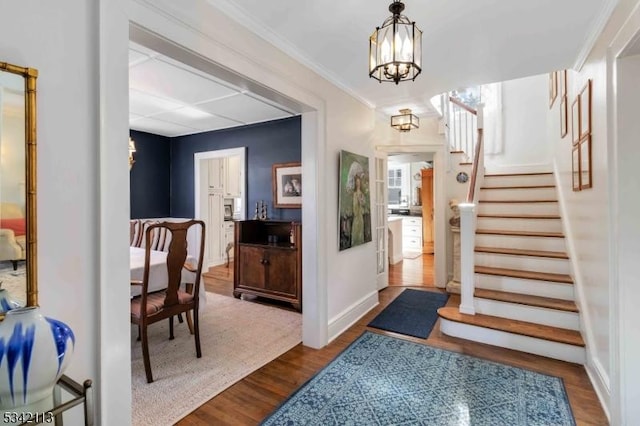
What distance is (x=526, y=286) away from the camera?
325 centimetres

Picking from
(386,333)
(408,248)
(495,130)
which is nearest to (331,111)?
(386,333)

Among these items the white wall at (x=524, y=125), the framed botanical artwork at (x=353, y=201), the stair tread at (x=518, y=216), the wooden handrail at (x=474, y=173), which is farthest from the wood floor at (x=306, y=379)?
the white wall at (x=524, y=125)

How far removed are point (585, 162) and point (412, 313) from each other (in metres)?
2.24

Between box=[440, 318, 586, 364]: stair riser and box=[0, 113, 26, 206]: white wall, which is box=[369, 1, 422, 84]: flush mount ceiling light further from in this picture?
box=[440, 318, 586, 364]: stair riser

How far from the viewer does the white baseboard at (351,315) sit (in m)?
3.06

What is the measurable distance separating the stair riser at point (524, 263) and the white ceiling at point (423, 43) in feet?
6.28

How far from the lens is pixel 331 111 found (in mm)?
3029

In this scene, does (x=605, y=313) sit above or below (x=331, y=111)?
below

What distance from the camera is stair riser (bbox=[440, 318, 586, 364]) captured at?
258 cm

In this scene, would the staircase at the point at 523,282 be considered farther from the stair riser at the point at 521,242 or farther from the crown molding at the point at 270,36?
the crown molding at the point at 270,36

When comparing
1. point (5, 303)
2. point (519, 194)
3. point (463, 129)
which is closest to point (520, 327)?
point (519, 194)

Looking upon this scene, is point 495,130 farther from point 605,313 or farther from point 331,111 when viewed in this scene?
point 605,313

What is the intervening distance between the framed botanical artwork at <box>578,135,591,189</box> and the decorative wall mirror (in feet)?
11.0

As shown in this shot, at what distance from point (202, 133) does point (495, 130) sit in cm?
521
